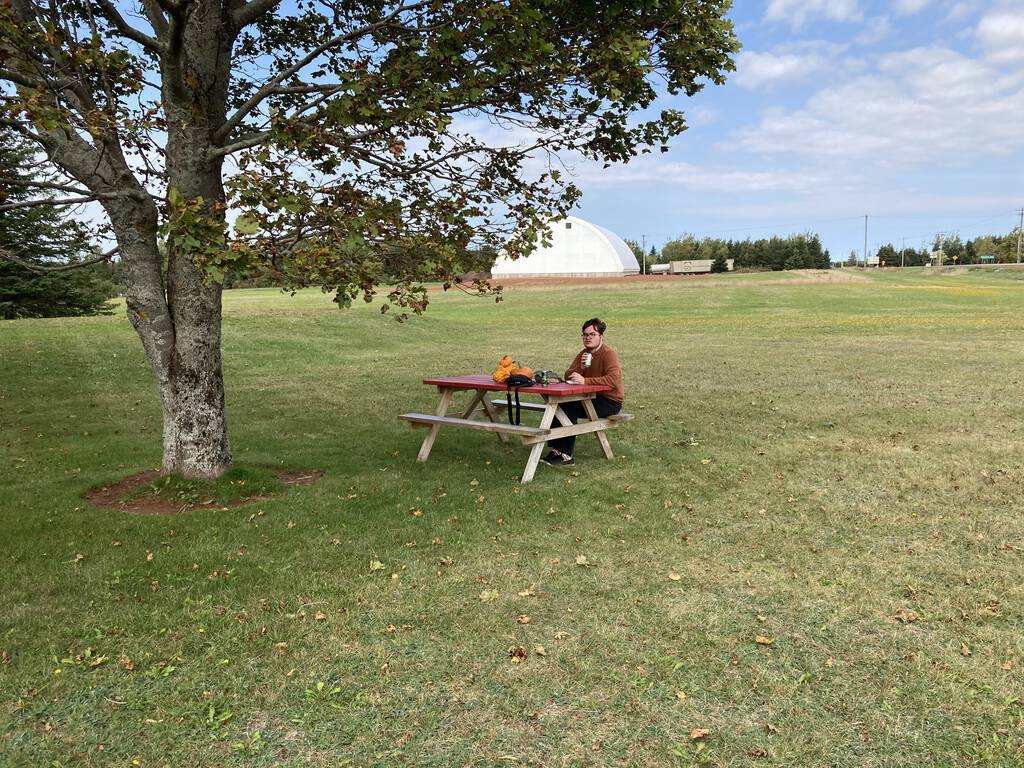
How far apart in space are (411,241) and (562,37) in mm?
2556

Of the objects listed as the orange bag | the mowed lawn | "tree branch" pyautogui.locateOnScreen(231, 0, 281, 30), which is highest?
"tree branch" pyautogui.locateOnScreen(231, 0, 281, 30)

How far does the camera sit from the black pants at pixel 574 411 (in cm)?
867

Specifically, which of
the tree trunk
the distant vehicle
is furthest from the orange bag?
the distant vehicle

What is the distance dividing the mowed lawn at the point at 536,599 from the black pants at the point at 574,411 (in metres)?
0.42

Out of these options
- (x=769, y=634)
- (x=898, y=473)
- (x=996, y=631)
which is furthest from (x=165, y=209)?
(x=898, y=473)

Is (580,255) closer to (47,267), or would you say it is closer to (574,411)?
(574,411)

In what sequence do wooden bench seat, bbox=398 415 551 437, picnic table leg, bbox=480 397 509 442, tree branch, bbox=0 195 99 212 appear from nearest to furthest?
1. tree branch, bbox=0 195 99 212
2. wooden bench seat, bbox=398 415 551 437
3. picnic table leg, bbox=480 397 509 442

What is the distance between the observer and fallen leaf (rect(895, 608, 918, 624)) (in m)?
4.61

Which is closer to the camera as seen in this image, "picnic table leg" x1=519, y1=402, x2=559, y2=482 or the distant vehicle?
"picnic table leg" x1=519, y1=402, x2=559, y2=482

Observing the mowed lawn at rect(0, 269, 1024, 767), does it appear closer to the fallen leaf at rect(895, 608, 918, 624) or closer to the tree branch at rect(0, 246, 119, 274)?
the fallen leaf at rect(895, 608, 918, 624)

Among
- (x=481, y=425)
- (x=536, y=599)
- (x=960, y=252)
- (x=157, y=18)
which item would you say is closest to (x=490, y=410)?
(x=481, y=425)

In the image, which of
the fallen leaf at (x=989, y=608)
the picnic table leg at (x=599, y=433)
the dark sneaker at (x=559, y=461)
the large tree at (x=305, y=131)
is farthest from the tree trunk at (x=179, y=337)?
the fallen leaf at (x=989, y=608)

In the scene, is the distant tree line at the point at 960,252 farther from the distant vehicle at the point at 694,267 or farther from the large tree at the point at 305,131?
the large tree at the point at 305,131

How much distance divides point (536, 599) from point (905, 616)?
2275 mm
